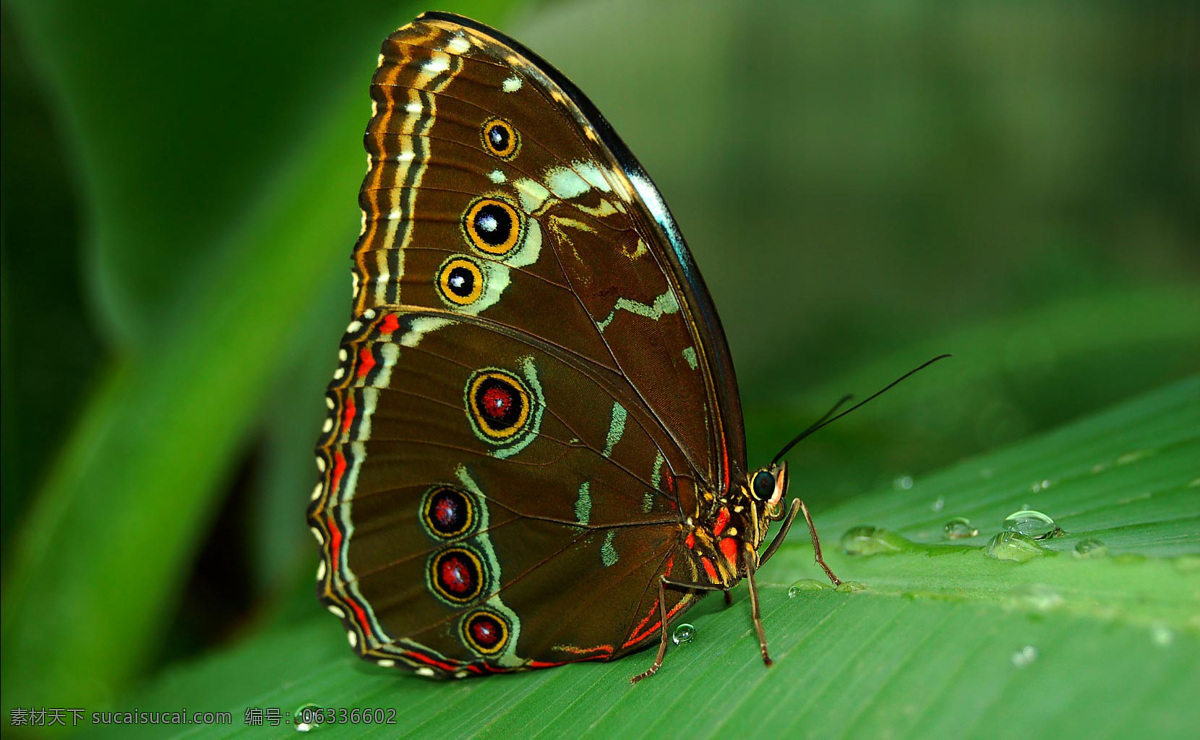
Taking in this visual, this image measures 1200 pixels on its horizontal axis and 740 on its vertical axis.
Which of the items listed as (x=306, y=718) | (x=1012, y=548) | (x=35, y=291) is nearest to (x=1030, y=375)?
(x=1012, y=548)

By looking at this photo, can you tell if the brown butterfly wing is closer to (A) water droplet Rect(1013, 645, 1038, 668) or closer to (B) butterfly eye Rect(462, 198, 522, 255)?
(B) butterfly eye Rect(462, 198, 522, 255)

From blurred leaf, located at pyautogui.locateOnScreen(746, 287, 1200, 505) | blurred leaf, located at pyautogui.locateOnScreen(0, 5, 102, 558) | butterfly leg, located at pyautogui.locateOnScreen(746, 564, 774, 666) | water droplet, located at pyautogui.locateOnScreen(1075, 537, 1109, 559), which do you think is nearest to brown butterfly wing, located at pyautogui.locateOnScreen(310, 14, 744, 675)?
butterfly leg, located at pyautogui.locateOnScreen(746, 564, 774, 666)

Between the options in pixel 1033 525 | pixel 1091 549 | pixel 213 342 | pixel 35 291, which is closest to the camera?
pixel 1091 549

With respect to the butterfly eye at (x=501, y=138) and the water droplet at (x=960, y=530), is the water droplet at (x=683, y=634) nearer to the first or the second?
the water droplet at (x=960, y=530)

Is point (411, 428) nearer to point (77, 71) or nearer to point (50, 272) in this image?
point (77, 71)

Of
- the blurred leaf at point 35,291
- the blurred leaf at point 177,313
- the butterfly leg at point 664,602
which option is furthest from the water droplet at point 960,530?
the blurred leaf at point 35,291

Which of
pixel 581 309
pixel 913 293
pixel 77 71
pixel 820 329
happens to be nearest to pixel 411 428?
pixel 581 309

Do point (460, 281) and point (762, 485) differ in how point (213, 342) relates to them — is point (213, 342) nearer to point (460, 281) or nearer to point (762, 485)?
point (460, 281)
